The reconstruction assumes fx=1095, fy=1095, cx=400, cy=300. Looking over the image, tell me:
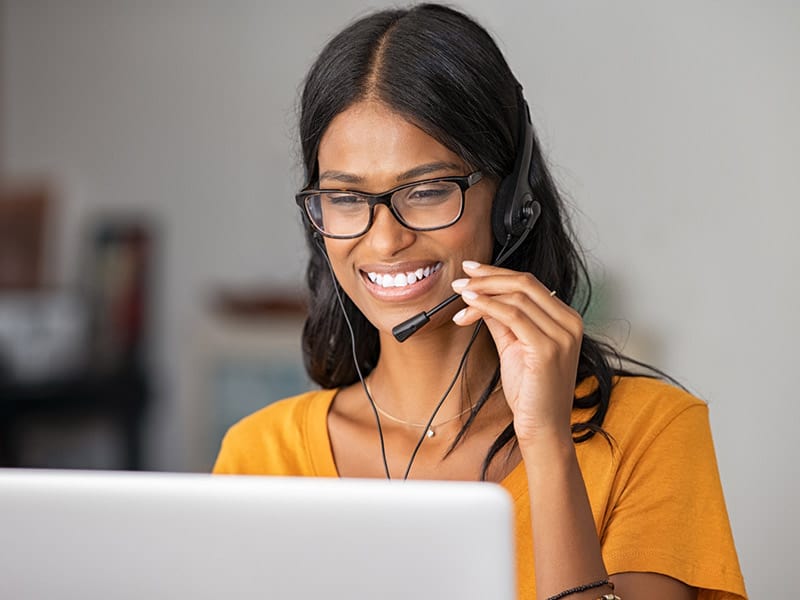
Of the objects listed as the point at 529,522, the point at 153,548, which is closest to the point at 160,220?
the point at 529,522

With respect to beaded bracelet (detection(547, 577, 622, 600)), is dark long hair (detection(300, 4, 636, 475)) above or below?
above

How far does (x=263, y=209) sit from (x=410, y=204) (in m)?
3.51

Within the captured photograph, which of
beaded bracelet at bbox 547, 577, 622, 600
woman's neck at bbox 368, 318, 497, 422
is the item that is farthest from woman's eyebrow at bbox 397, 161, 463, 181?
beaded bracelet at bbox 547, 577, 622, 600

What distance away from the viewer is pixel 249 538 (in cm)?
70

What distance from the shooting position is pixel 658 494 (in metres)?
1.21

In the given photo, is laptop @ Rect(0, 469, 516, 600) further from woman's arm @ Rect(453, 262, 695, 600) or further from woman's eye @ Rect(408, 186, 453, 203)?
woman's eye @ Rect(408, 186, 453, 203)

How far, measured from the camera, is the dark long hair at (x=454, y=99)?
1242 millimetres

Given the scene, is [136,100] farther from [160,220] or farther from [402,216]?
[402,216]

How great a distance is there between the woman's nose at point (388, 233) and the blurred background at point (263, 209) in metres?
0.38

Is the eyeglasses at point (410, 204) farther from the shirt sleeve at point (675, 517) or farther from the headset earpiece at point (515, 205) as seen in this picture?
the shirt sleeve at point (675, 517)

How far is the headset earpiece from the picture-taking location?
1278mm

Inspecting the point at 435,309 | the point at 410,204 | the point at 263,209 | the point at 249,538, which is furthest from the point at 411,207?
the point at 263,209

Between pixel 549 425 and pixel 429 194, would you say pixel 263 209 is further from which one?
pixel 549 425

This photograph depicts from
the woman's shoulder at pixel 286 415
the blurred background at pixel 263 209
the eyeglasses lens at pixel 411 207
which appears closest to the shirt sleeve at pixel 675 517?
the eyeglasses lens at pixel 411 207
